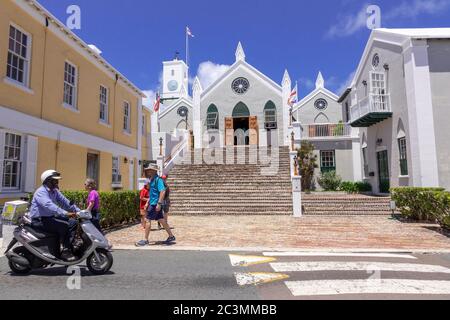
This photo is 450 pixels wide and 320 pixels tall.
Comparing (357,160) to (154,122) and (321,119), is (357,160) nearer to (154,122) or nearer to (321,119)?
(321,119)

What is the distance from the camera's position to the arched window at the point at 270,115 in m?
26.0

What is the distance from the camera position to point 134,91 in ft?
60.7

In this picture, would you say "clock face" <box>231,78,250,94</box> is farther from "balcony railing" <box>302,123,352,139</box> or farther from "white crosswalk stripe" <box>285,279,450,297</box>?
"white crosswalk stripe" <box>285,279,450,297</box>

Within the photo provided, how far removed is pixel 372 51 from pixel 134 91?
42.5 ft

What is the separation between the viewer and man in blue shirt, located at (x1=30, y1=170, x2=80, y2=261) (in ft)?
16.8

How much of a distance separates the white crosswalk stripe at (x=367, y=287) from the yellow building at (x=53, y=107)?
8344mm

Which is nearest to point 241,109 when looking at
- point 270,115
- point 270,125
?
point 270,115

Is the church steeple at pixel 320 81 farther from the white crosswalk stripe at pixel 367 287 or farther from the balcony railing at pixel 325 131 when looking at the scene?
the white crosswalk stripe at pixel 367 287

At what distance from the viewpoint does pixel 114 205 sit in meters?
10.5

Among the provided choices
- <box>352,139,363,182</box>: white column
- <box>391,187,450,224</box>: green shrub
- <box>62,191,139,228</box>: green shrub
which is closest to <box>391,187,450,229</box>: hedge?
<box>391,187,450,224</box>: green shrub

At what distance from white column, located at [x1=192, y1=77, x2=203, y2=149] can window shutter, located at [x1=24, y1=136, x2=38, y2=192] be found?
15821mm

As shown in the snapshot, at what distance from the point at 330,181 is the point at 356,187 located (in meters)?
1.97

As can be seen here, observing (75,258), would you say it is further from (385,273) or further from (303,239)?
(303,239)
